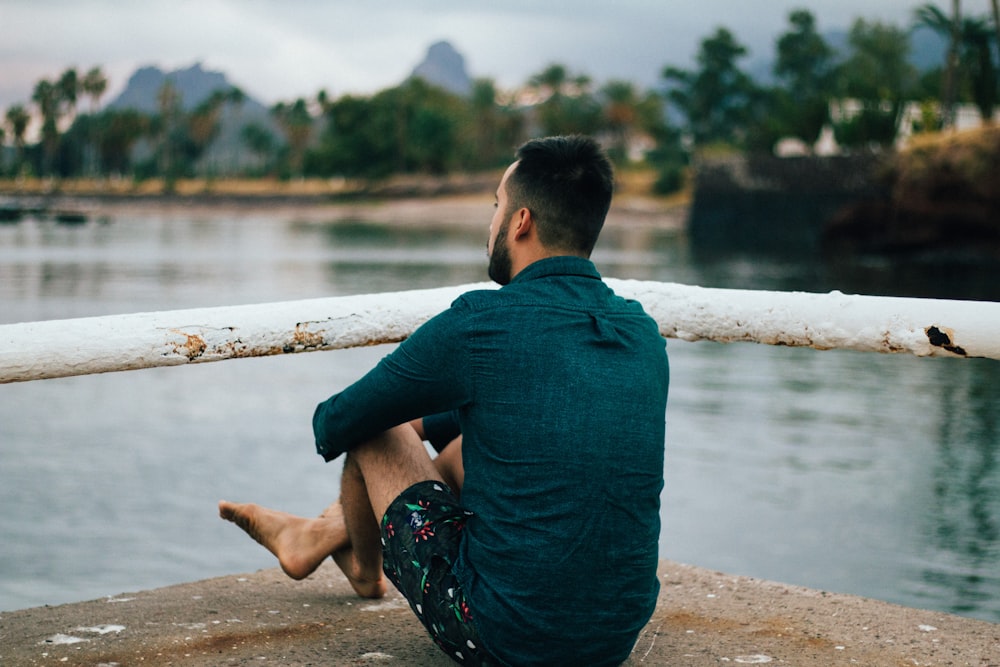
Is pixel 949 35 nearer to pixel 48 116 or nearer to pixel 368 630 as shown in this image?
pixel 368 630

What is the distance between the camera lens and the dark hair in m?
2.09

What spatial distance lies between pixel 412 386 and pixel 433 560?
→ 0.33m

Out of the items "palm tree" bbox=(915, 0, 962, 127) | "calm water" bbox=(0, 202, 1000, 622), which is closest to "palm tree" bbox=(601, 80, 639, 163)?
"palm tree" bbox=(915, 0, 962, 127)

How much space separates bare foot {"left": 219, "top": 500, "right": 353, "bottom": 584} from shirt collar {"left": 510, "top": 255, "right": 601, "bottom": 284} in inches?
32.3

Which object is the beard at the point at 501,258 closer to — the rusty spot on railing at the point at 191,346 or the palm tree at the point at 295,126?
the rusty spot on railing at the point at 191,346

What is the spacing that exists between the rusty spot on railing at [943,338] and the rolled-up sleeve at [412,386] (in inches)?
41.7

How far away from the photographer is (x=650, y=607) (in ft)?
6.84

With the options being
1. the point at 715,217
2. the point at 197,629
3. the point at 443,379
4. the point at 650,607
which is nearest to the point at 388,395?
the point at 443,379

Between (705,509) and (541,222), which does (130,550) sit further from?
(541,222)

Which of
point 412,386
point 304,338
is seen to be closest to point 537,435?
point 412,386

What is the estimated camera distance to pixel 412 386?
6.76 ft

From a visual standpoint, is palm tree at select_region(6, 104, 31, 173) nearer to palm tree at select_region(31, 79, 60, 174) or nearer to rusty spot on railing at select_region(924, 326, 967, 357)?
palm tree at select_region(31, 79, 60, 174)

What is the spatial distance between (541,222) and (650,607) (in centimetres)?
75

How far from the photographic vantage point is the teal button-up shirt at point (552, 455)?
1955 mm
